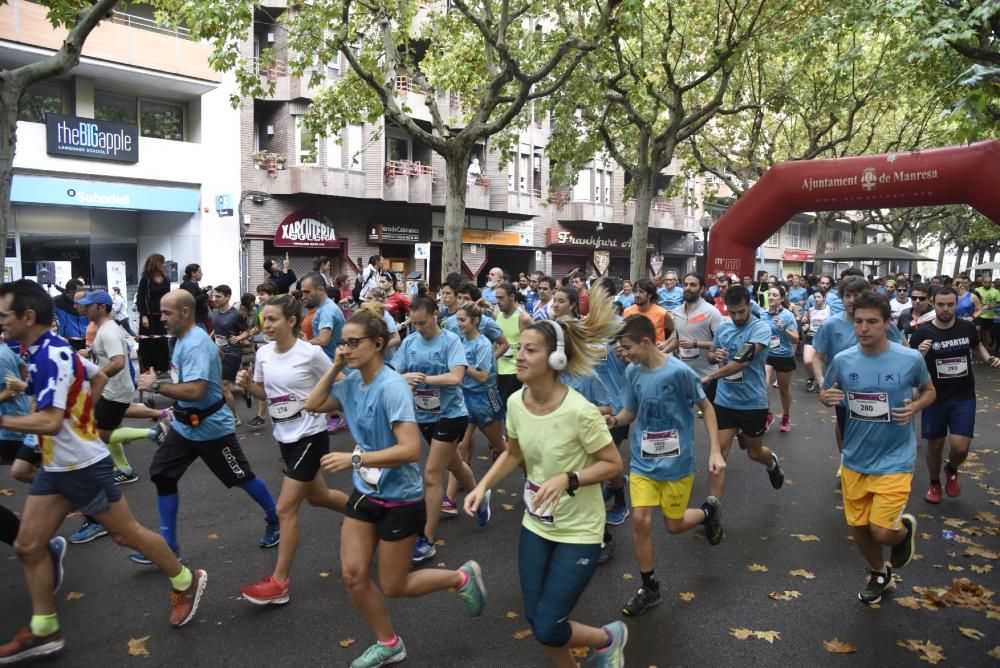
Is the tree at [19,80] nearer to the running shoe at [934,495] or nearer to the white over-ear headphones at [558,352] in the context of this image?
the white over-ear headphones at [558,352]

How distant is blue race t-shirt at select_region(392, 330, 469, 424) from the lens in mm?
5625

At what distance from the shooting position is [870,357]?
4.63m

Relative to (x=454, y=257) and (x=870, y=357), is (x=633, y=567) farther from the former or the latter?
(x=454, y=257)

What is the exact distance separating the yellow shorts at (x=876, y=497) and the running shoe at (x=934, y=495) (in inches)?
101

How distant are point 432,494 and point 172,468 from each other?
5.78 feet

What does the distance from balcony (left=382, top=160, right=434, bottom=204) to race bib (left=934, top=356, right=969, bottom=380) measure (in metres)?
20.2

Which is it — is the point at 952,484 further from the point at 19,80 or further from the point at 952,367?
the point at 19,80

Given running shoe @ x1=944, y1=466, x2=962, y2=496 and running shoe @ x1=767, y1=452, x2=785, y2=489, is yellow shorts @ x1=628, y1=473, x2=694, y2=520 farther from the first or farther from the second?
running shoe @ x1=944, y1=466, x2=962, y2=496

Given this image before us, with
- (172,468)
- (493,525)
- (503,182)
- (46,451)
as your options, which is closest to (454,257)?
(493,525)

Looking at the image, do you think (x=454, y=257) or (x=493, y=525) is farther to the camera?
(x=454, y=257)

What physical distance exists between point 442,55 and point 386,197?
386 inches

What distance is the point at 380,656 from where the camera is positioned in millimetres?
3658

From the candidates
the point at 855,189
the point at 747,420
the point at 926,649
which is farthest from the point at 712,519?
the point at 855,189

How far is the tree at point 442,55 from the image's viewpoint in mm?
11812
